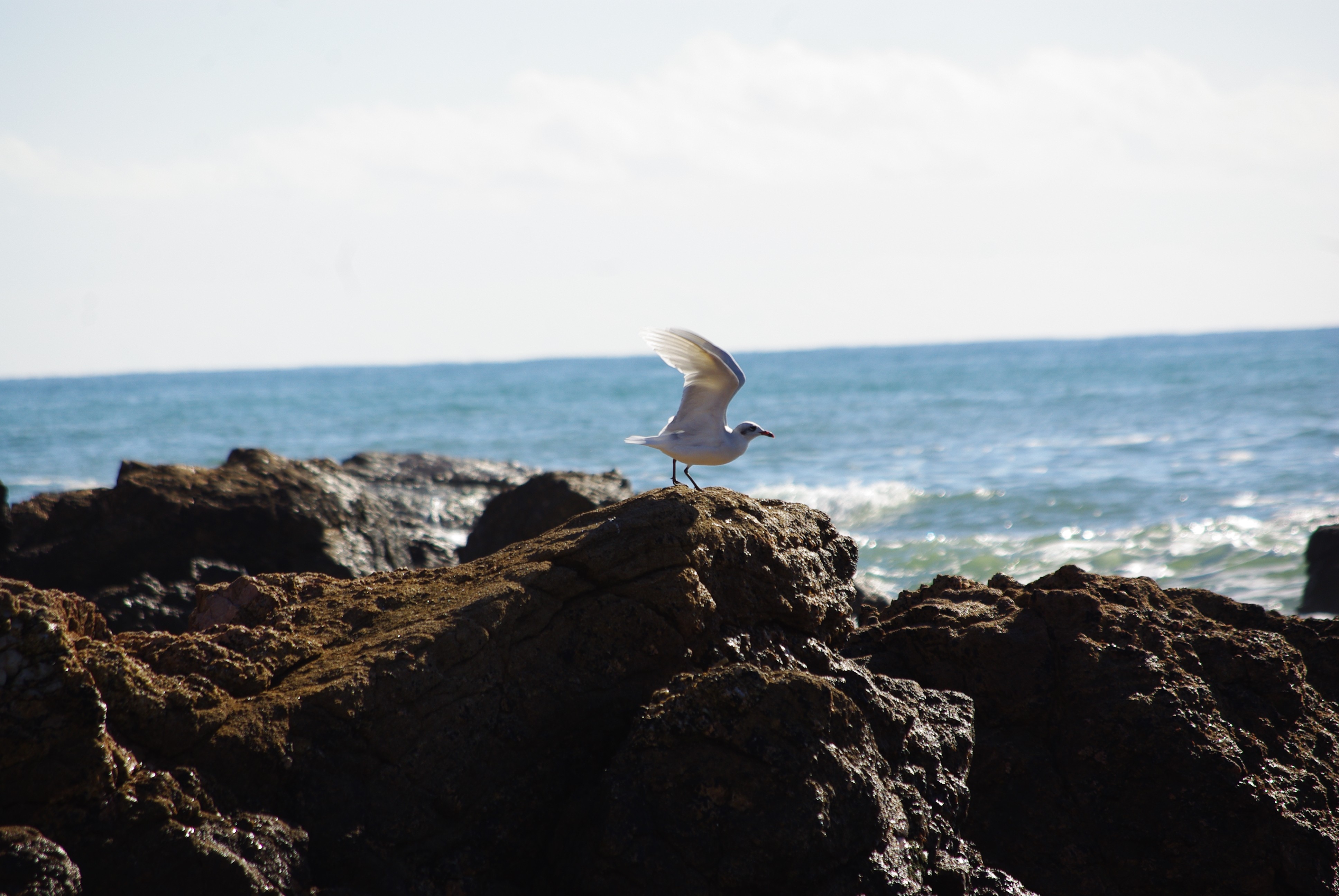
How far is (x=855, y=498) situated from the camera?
16.9 metres

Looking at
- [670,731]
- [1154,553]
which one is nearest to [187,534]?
[670,731]

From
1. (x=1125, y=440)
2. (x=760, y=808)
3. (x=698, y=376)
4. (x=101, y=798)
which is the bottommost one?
(x=1125, y=440)

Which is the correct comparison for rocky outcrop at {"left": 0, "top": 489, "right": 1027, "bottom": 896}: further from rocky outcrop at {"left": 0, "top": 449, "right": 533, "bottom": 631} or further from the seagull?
rocky outcrop at {"left": 0, "top": 449, "right": 533, "bottom": 631}

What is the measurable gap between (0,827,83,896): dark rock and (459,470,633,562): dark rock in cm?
532

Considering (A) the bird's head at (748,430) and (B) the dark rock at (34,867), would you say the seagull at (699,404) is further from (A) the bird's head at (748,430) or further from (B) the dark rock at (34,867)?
(B) the dark rock at (34,867)

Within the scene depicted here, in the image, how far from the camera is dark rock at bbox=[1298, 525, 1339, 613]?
873 cm

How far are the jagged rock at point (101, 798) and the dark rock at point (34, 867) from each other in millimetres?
75

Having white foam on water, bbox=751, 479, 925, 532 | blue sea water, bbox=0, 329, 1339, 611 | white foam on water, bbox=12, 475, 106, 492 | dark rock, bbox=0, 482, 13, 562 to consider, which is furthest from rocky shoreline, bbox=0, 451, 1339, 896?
white foam on water, bbox=12, 475, 106, 492

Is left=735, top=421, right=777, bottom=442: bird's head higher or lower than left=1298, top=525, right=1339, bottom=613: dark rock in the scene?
higher

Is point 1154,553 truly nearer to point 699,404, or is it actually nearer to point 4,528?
point 699,404

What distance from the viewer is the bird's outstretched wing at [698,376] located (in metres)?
5.59

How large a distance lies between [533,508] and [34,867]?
18.5 ft

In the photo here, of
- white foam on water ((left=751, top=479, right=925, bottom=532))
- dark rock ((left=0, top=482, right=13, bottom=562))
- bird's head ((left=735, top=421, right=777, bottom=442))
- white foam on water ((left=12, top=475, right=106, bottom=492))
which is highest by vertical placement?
bird's head ((left=735, top=421, right=777, bottom=442))

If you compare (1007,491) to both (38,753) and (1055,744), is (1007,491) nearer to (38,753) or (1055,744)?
(1055,744)
